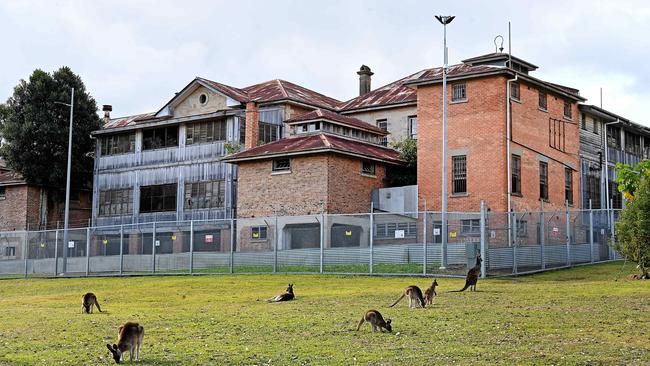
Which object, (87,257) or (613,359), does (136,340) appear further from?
(87,257)

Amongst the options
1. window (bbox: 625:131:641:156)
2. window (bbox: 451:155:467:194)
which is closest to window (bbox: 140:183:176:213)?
window (bbox: 451:155:467:194)

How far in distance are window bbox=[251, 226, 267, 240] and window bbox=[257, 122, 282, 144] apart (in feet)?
51.5

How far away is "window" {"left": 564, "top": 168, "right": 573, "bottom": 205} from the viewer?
52.7 m

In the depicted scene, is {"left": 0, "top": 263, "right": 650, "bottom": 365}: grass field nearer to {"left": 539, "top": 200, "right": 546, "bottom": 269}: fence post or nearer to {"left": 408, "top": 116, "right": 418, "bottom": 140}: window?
{"left": 539, "top": 200, "right": 546, "bottom": 269}: fence post

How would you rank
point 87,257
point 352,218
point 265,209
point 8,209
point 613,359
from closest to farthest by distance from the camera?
point 613,359 → point 352,218 → point 87,257 → point 265,209 → point 8,209

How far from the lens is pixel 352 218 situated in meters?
37.6

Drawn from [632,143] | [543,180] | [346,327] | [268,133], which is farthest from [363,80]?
[346,327]

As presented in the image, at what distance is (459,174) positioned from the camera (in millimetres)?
48000

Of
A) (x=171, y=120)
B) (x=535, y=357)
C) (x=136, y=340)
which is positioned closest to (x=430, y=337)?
(x=535, y=357)

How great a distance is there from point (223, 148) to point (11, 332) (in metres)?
37.7

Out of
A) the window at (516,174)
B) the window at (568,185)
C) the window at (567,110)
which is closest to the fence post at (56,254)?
the window at (516,174)

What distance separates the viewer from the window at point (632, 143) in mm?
60812

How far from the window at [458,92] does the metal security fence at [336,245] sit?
30.7 ft

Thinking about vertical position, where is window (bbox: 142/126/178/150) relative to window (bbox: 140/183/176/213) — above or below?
above
